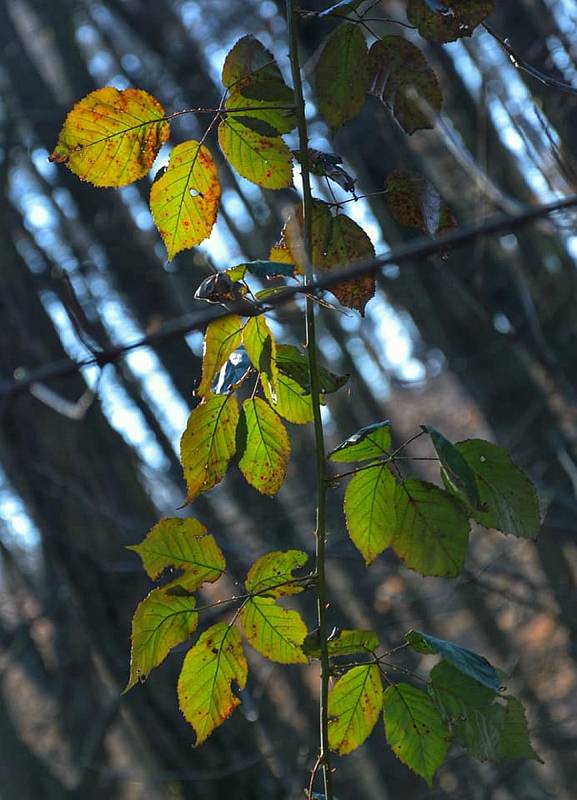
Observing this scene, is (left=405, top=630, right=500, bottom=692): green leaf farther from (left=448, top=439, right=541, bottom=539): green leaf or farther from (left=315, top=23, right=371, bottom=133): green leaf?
(left=315, top=23, right=371, bottom=133): green leaf

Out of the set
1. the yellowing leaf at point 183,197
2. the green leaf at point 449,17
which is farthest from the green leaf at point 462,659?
the green leaf at point 449,17

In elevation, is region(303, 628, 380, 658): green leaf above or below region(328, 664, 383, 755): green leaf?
above

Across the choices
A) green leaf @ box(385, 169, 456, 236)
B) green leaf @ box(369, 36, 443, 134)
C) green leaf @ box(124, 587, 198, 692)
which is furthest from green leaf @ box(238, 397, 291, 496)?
green leaf @ box(369, 36, 443, 134)

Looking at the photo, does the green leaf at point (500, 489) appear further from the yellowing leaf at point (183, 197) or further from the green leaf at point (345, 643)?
the yellowing leaf at point (183, 197)

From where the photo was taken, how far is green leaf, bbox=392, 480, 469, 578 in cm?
87

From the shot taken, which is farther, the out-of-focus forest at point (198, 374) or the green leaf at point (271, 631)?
the out-of-focus forest at point (198, 374)

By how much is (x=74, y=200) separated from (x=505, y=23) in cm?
283

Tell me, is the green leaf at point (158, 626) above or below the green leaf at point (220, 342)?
below

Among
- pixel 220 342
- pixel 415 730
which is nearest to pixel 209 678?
pixel 415 730

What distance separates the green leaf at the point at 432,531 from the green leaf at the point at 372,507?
0.01 metres

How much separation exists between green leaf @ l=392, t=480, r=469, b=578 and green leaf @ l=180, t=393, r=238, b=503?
164 mm

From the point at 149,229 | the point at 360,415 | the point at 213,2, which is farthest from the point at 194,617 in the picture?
the point at 360,415

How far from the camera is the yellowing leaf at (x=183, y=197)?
0.96 metres

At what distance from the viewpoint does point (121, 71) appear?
8.90 metres
